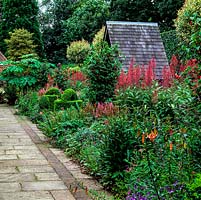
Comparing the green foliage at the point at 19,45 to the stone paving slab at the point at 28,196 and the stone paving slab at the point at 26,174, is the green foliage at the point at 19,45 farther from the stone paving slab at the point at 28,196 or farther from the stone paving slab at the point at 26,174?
the stone paving slab at the point at 28,196

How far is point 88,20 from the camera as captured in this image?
32.2 meters

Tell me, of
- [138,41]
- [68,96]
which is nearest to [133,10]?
[138,41]

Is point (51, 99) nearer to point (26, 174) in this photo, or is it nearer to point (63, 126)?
Answer: point (63, 126)

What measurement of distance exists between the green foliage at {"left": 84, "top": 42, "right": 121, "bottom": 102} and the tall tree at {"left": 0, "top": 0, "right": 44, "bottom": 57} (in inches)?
803

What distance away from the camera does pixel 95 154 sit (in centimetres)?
553

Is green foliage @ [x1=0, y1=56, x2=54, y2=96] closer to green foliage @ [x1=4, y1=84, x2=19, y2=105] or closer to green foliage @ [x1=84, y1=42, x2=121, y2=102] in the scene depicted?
green foliage @ [x1=4, y1=84, x2=19, y2=105]

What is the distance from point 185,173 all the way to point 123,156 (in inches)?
53.5

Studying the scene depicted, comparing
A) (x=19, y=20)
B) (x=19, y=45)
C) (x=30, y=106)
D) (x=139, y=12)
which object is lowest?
(x=30, y=106)

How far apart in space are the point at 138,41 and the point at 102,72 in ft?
17.4

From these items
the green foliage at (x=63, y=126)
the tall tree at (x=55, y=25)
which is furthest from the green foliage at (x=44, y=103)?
the tall tree at (x=55, y=25)

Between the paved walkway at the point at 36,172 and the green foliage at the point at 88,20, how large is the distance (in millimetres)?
24714

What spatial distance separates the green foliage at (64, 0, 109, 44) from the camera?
105ft

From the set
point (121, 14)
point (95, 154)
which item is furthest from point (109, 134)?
point (121, 14)

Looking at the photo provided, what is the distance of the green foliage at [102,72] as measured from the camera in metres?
8.47
